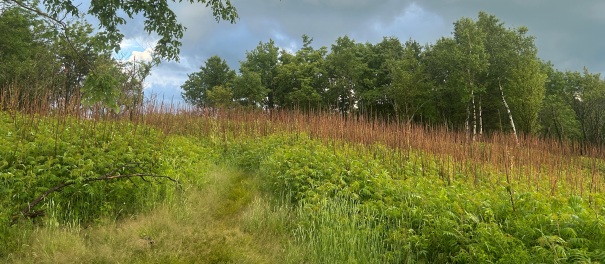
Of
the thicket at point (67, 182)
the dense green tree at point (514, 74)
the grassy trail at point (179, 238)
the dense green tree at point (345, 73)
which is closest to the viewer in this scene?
the grassy trail at point (179, 238)

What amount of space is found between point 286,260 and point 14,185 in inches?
151

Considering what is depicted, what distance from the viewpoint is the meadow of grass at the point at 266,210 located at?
146 inches

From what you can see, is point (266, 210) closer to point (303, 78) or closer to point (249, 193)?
point (249, 193)

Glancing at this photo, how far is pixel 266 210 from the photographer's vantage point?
18.2ft

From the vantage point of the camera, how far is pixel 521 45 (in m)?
26.1

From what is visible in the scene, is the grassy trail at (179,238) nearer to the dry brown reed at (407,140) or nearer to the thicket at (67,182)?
the thicket at (67,182)

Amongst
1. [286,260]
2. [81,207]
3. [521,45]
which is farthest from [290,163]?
[521,45]

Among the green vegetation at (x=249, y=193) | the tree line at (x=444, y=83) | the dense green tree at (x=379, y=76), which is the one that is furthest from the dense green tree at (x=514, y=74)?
the green vegetation at (x=249, y=193)

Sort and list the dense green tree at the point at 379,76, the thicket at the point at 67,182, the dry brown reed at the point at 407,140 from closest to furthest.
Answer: the thicket at the point at 67,182 → the dry brown reed at the point at 407,140 → the dense green tree at the point at 379,76

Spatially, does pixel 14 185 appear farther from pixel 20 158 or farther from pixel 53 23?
pixel 53 23

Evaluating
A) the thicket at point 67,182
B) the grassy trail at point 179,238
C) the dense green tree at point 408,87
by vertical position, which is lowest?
the grassy trail at point 179,238

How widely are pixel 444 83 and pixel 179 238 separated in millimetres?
30375

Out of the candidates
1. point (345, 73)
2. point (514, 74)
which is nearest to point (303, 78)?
point (345, 73)

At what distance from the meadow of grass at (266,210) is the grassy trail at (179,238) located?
0.02 meters
